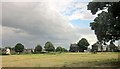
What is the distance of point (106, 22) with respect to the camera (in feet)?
80.8

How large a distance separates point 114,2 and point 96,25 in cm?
341

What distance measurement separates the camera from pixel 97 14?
2644cm

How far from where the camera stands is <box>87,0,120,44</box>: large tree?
940 inches

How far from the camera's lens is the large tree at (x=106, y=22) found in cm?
2388

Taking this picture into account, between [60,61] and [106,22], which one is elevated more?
[106,22]

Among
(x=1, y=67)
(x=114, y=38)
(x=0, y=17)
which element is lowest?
(x=1, y=67)

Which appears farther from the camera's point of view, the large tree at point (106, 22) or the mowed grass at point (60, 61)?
the large tree at point (106, 22)

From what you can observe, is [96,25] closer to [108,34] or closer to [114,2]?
[108,34]

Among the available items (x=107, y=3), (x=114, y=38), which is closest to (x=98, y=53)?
(x=114, y=38)

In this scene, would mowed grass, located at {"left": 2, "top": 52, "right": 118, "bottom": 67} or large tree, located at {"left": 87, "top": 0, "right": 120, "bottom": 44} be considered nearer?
mowed grass, located at {"left": 2, "top": 52, "right": 118, "bottom": 67}

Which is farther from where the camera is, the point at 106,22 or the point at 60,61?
the point at 60,61

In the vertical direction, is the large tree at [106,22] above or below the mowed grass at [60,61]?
above

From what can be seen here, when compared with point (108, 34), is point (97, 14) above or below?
above

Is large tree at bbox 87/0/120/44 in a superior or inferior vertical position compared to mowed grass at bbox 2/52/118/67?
superior
